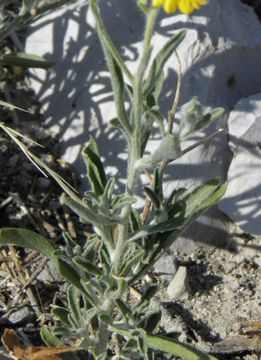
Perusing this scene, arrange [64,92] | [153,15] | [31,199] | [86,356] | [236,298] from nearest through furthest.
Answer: [153,15]
[86,356]
[236,298]
[31,199]
[64,92]

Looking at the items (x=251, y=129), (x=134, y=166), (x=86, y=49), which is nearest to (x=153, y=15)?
(x=134, y=166)

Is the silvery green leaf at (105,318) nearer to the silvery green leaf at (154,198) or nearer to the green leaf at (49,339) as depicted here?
the green leaf at (49,339)

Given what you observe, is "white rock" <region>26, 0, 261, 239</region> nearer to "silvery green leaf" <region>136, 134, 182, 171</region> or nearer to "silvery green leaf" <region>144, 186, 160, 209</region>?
"silvery green leaf" <region>144, 186, 160, 209</region>

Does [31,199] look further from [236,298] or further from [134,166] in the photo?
[134,166]

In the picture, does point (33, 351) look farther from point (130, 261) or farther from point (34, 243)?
point (130, 261)

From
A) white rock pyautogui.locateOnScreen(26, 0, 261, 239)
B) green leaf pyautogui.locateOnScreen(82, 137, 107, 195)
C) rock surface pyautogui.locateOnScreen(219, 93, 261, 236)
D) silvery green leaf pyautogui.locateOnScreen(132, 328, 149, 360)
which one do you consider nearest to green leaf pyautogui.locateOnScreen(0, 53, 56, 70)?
white rock pyautogui.locateOnScreen(26, 0, 261, 239)

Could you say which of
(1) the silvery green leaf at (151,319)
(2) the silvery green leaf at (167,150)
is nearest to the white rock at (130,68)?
(1) the silvery green leaf at (151,319)

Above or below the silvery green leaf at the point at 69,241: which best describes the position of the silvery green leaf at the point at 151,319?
below
